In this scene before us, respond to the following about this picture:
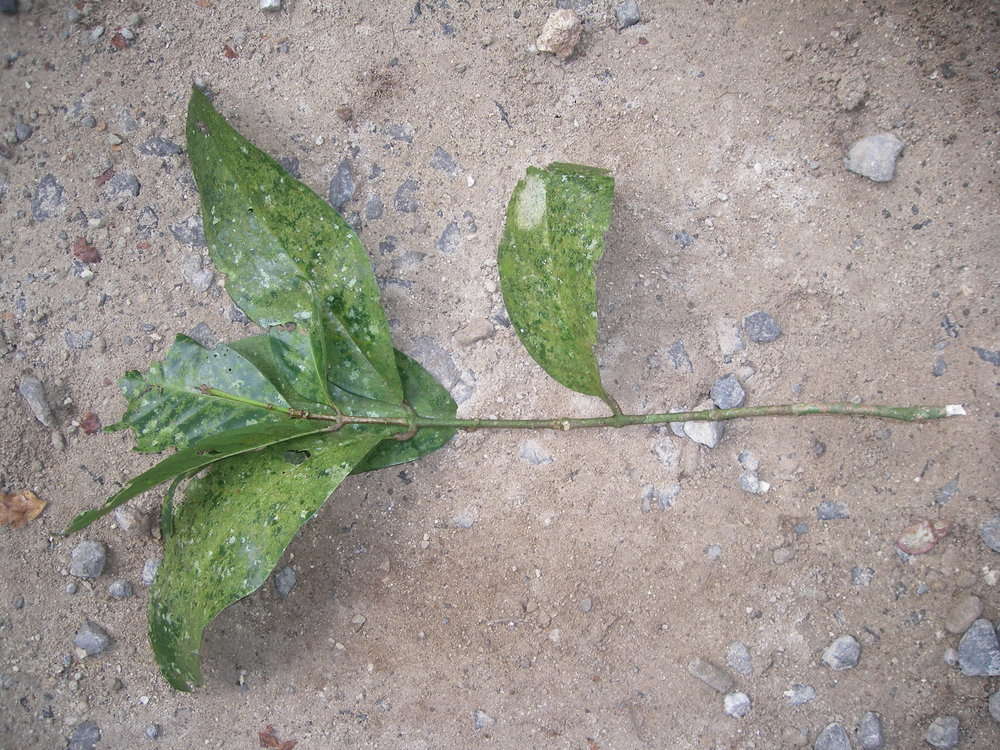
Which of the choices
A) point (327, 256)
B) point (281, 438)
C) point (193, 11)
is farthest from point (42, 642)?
point (193, 11)

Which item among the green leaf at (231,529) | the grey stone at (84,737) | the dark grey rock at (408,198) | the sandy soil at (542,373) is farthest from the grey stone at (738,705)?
the grey stone at (84,737)

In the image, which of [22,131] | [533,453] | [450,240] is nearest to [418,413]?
[533,453]

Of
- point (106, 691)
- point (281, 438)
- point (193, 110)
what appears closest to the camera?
point (281, 438)

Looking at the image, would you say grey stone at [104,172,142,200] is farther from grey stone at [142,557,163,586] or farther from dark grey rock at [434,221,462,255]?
grey stone at [142,557,163,586]

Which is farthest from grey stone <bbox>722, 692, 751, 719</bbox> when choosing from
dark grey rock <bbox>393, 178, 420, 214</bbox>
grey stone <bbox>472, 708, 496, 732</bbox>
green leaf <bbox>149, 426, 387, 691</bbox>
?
dark grey rock <bbox>393, 178, 420, 214</bbox>

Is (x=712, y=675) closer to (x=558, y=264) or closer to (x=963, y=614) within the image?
(x=963, y=614)

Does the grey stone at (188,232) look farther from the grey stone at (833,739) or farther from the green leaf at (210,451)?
the grey stone at (833,739)

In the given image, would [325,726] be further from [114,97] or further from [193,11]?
[193,11]
